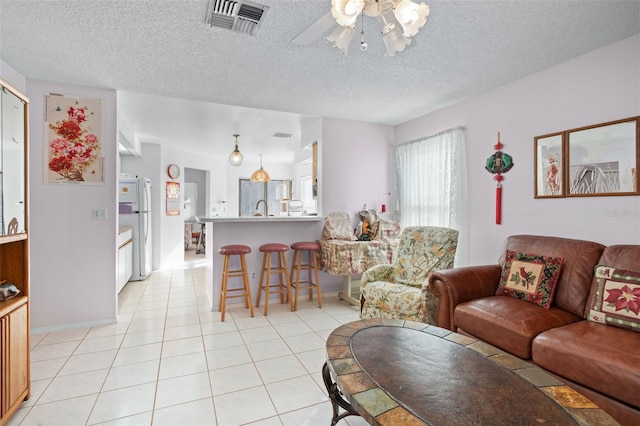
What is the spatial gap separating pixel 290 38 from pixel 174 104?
2182 mm

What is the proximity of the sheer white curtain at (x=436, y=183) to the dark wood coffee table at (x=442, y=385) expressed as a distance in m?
2.12

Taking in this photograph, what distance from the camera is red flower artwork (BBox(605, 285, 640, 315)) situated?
6.03 ft

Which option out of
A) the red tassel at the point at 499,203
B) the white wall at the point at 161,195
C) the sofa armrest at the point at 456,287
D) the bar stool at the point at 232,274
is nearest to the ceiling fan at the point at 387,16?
the sofa armrest at the point at 456,287

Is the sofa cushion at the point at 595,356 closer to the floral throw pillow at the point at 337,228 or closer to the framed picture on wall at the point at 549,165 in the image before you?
the framed picture on wall at the point at 549,165

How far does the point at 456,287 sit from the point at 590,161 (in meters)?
1.43

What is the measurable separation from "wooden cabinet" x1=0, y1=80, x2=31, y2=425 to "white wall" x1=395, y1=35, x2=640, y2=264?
378 centimetres

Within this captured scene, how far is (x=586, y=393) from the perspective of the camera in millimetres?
1634

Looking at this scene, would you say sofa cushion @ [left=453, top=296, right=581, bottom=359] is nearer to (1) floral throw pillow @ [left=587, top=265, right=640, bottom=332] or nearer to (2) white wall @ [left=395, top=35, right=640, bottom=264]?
(1) floral throw pillow @ [left=587, top=265, right=640, bottom=332]

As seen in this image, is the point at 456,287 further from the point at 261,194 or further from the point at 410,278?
the point at 261,194

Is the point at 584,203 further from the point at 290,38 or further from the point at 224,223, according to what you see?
the point at 224,223

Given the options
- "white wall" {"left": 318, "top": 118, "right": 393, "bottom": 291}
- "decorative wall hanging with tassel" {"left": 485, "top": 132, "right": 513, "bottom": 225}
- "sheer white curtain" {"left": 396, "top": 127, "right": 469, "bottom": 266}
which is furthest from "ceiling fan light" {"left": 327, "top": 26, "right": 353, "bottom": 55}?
"white wall" {"left": 318, "top": 118, "right": 393, "bottom": 291}

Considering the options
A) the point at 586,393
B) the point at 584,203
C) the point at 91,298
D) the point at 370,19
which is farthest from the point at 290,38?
the point at 91,298

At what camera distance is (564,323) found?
2.08m

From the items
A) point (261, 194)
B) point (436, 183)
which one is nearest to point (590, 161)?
point (436, 183)
